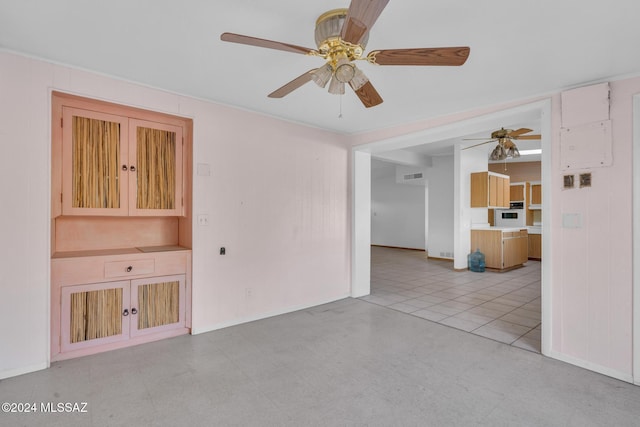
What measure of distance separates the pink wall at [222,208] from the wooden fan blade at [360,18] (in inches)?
89.4

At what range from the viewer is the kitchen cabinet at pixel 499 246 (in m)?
6.68

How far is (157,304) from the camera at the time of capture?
124 inches

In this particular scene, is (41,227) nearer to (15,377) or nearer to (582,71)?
(15,377)

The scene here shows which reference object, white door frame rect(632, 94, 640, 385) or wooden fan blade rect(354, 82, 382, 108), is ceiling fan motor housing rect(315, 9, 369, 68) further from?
white door frame rect(632, 94, 640, 385)

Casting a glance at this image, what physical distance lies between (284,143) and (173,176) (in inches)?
55.6

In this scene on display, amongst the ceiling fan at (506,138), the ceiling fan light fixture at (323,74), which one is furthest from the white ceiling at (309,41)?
the ceiling fan at (506,138)

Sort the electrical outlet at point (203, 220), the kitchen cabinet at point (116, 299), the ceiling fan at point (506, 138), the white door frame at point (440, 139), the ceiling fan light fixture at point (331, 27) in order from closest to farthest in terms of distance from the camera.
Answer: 1. the ceiling fan light fixture at point (331, 27)
2. the kitchen cabinet at point (116, 299)
3. the white door frame at point (440, 139)
4. the electrical outlet at point (203, 220)
5. the ceiling fan at point (506, 138)

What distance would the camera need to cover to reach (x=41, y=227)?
253 cm

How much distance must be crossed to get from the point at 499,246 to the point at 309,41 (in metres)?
6.25

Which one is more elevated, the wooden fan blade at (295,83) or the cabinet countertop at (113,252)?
the wooden fan blade at (295,83)

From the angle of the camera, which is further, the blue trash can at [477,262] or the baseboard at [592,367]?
the blue trash can at [477,262]

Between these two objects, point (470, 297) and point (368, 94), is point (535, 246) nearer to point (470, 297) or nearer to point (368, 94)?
point (470, 297)


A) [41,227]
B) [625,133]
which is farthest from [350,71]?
[41,227]

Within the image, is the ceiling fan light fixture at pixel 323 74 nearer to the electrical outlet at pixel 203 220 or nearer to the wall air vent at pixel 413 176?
the electrical outlet at pixel 203 220
